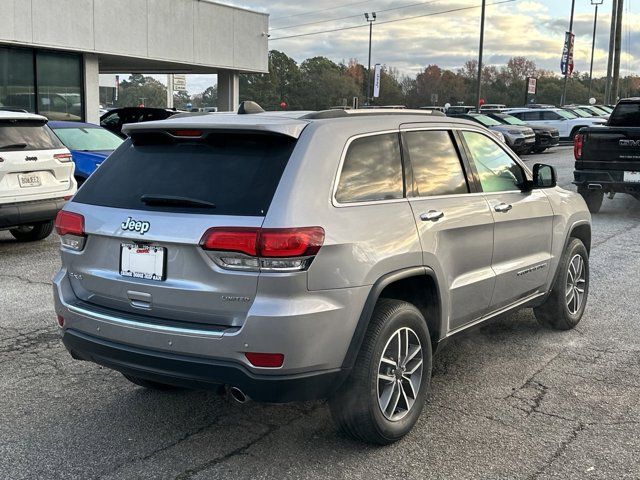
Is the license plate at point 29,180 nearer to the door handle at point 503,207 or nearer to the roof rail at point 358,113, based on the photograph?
the roof rail at point 358,113

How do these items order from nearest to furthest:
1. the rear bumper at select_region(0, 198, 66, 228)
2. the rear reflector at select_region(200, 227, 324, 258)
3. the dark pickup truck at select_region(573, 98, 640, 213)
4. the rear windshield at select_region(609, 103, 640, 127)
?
1. the rear reflector at select_region(200, 227, 324, 258)
2. the rear bumper at select_region(0, 198, 66, 228)
3. the dark pickup truck at select_region(573, 98, 640, 213)
4. the rear windshield at select_region(609, 103, 640, 127)

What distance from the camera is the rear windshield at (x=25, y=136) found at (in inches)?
336

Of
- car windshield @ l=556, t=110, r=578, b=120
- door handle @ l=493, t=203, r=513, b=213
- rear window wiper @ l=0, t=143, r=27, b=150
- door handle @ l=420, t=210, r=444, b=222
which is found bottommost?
door handle @ l=493, t=203, r=513, b=213

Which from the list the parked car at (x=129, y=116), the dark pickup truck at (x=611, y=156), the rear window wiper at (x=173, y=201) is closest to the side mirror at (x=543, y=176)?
the rear window wiper at (x=173, y=201)

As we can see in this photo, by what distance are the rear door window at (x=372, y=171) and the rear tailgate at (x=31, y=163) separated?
6.08 m

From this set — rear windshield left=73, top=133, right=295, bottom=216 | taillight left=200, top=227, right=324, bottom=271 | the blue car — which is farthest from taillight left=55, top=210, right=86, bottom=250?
the blue car

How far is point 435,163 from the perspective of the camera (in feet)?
14.0

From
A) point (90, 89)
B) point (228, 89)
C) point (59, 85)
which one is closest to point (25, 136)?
point (59, 85)

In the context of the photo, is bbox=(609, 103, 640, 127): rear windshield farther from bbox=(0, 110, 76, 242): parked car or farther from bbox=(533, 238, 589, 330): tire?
bbox=(0, 110, 76, 242): parked car

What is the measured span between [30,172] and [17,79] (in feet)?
37.8

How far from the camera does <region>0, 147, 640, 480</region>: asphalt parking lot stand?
350cm

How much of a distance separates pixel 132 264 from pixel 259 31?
24.9 m

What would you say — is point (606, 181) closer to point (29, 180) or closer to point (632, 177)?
point (632, 177)

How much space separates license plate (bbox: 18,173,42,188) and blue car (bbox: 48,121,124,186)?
2.25 meters
